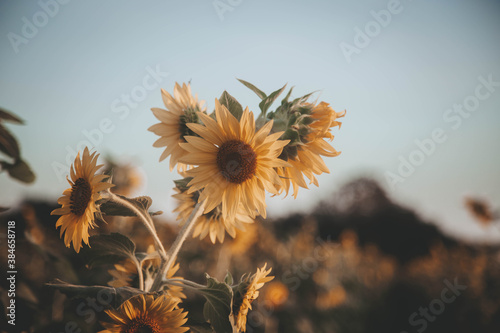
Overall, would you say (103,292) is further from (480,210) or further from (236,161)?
(480,210)

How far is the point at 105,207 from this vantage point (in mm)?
1000

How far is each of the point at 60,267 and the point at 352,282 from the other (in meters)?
7.38

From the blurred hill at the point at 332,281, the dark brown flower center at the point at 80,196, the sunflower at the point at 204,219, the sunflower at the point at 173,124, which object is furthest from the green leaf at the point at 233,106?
the blurred hill at the point at 332,281

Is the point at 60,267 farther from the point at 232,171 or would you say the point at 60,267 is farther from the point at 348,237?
the point at 348,237

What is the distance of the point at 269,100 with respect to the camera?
105 cm

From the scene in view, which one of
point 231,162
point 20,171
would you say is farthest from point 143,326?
point 20,171

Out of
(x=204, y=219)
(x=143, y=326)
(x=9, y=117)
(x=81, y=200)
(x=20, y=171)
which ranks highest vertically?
(x=9, y=117)

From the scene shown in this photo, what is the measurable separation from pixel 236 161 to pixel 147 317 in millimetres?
578

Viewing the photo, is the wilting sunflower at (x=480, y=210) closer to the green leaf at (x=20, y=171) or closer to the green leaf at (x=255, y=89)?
the green leaf at (x=255, y=89)

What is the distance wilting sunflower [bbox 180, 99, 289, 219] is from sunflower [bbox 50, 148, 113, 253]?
11.3 inches

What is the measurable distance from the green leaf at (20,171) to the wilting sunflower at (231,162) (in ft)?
1.98

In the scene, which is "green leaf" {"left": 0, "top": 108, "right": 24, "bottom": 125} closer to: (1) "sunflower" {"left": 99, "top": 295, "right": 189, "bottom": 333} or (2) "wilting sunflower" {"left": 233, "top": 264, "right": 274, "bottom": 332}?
(1) "sunflower" {"left": 99, "top": 295, "right": 189, "bottom": 333}

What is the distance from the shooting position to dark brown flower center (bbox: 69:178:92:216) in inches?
38.0

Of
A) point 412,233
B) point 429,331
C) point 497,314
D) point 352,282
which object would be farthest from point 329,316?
point 412,233
